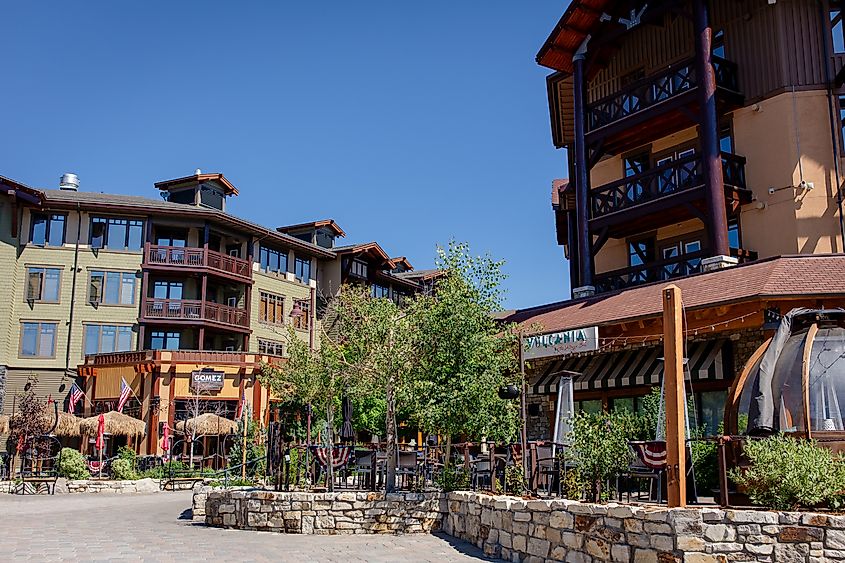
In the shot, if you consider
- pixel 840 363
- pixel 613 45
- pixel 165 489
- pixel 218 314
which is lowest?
pixel 165 489

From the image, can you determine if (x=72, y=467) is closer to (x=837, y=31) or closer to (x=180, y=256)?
(x=180, y=256)

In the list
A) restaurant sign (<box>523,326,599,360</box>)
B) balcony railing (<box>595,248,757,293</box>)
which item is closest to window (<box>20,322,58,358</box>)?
balcony railing (<box>595,248,757,293</box>)

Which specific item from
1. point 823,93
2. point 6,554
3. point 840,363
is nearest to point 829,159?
point 823,93

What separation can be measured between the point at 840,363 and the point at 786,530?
4.25m

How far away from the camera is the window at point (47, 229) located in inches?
1634

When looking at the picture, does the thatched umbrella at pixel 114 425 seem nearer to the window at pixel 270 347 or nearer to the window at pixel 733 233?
the window at pixel 270 347

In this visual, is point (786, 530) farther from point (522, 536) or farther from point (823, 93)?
point (823, 93)

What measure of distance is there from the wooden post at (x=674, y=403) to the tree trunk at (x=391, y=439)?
23.6ft

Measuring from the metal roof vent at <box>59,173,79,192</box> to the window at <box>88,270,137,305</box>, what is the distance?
776 cm

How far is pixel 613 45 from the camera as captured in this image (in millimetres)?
27016

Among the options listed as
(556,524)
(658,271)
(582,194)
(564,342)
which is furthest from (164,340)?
(556,524)

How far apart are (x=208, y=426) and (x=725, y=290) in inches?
906

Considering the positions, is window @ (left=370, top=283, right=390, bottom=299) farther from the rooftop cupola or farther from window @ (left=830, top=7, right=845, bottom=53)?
window @ (left=830, top=7, right=845, bottom=53)

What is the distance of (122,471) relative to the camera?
29453mm
